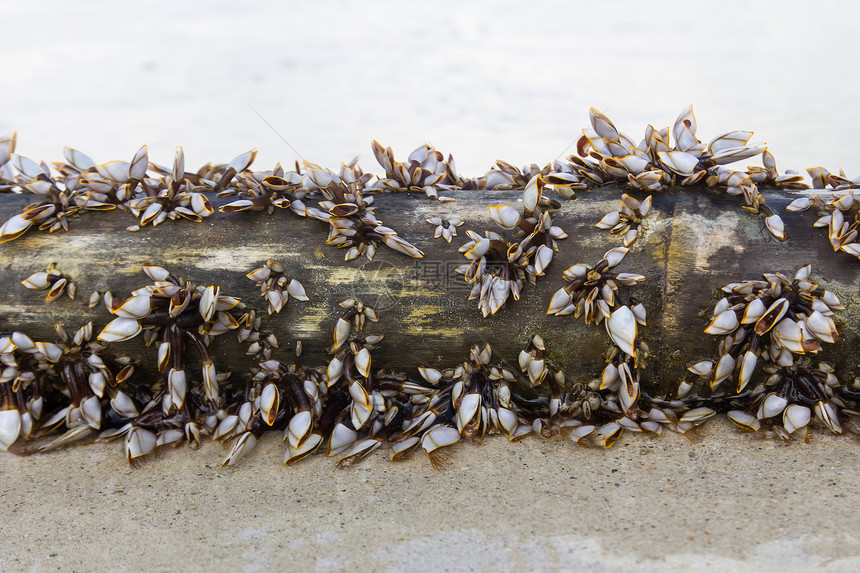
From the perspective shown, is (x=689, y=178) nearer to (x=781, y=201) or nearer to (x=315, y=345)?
(x=781, y=201)

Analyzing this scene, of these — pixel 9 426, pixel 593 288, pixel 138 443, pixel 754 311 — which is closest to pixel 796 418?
pixel 754 311

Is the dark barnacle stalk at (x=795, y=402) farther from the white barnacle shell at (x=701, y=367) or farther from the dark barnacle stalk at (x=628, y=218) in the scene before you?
the dark barnacle stalk at (x=628, y=218)

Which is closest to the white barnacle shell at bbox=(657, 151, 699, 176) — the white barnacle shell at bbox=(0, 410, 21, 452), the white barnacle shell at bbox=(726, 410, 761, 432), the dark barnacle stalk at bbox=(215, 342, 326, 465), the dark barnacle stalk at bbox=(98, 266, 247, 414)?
the white barnacle shell at bbox=(726, 410, 761, 432)

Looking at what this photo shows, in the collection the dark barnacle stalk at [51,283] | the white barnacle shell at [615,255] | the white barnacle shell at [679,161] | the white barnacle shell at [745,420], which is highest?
the white barnacle shell at [679,161]

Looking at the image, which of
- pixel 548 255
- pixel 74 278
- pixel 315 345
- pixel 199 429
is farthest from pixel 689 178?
pixel 74 278

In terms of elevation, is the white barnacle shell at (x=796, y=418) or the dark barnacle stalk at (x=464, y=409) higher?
the white barnacle shell at (x=796, y=418)

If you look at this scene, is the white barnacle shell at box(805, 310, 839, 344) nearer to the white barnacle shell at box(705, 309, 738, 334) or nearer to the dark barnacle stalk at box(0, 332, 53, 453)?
the white barnacle shell at box(705, 309, 738, 334)

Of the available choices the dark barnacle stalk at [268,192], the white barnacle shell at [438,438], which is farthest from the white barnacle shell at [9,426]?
the white barnacle shell at [438,438]
